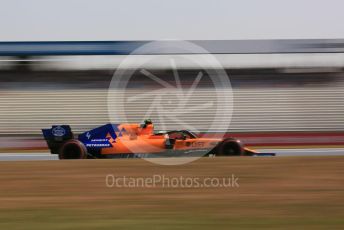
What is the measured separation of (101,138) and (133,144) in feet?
2.54

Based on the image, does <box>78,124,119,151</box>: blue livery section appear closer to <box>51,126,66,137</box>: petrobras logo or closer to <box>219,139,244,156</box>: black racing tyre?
<box>51,126,66,137</box>: petrobras logo

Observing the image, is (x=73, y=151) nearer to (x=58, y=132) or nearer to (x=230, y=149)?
(x=58, y=132)

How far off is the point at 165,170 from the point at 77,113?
15.2 meters

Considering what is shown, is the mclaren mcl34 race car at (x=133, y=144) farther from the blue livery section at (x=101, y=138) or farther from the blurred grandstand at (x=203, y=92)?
the blurred grandstand at (x=203, y=92)

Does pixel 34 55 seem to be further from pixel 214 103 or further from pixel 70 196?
pixel 70 196

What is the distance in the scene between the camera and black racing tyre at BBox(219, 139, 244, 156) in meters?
13.8

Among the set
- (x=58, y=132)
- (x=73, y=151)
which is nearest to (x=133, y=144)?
(x=73, y=151)

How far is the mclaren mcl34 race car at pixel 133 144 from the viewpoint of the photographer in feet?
44.8

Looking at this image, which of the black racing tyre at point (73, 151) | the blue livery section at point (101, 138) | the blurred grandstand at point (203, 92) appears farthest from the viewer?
the blurred grandstand at point (203, 92)

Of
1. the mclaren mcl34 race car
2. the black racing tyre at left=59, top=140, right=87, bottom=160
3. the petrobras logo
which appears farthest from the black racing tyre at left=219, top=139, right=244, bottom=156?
the petrobras logo

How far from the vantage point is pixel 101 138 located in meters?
14.0

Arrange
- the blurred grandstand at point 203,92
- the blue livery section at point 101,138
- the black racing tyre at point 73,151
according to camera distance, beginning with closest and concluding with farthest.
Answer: the black racing tyre at point 73,151
the blue livery section at point 101,138
the blurred grandstand at point 203,92

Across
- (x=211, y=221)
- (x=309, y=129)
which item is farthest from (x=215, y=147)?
(x=309, y=129)

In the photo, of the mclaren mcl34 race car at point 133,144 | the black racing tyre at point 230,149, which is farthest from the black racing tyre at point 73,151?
the black racing tyre at point 230,149
